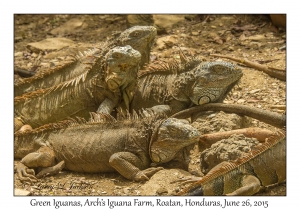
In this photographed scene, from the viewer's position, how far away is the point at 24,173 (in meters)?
6.86

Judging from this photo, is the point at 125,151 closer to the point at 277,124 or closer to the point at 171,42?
the point at 277,124

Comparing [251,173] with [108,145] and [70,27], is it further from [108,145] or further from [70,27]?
[70,27]

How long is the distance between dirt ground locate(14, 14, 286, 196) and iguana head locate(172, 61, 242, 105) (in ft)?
1.03

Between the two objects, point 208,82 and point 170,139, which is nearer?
point 170,139

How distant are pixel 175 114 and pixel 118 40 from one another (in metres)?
1.63

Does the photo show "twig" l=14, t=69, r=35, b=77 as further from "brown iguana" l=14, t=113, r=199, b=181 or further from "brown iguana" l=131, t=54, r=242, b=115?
"brown iguana" l=14, t=113, r=199, b=181

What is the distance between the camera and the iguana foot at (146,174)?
251 inches

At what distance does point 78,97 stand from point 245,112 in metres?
2.45

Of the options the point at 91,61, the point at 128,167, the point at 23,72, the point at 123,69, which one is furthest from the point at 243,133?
the point at 23,72

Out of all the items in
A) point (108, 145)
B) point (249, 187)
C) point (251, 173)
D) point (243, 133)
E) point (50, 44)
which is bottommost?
point (249, 187)

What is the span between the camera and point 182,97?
7691 millimetres

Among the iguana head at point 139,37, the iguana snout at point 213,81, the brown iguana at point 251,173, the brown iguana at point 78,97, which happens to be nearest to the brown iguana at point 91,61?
the iguana head at point 139,37

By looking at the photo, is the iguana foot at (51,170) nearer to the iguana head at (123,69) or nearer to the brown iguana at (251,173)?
the iguana head at (123,69)
